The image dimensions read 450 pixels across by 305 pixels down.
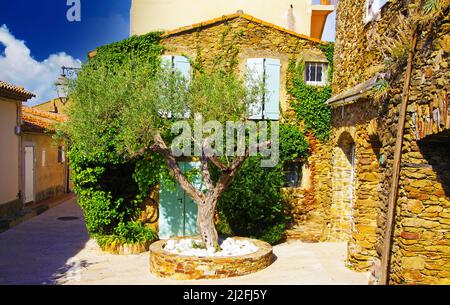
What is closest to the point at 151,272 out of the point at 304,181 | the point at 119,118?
the point at 119,118

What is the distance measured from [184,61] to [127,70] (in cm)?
243

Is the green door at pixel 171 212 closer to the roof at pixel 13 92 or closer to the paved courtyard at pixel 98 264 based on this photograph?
the paved courtyard at pixel 98 264

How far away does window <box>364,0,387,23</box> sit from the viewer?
685cm

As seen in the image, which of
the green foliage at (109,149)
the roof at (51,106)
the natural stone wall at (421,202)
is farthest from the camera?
the roof at (51,106)

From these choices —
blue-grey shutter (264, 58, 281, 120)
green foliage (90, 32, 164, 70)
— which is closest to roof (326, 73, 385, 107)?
blue-grey shutter (264, 58, 281, 120)

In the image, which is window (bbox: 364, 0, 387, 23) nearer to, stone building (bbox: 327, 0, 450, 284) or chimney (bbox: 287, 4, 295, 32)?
stone building (bbox: 327, 0, 450, 284)

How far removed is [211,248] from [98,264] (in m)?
2.52

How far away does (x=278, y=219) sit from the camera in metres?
Answer: 10.8

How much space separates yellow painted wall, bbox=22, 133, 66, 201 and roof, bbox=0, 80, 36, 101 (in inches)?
60.1

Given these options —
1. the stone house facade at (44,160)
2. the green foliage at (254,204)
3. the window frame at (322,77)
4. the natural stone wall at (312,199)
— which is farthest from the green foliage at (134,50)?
the natural stone wall at (312,199)

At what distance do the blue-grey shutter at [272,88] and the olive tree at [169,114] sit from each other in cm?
265

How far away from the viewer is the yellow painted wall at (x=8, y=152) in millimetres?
12969
